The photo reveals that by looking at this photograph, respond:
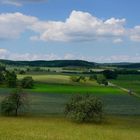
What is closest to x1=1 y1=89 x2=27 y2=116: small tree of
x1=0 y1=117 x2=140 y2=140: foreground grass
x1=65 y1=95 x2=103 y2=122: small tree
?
x1=0 y1=117 x2=140 y2=140: foreground grass

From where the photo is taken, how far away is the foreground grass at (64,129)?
194 ft

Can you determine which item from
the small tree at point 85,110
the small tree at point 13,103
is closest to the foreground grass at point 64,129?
the small tree at point 85,110

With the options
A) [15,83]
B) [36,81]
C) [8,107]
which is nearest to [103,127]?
[8,107]

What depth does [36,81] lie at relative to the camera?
651 feet

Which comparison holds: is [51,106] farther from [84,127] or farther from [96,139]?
[96,139]

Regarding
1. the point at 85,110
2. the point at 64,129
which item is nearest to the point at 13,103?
the point at 85,110

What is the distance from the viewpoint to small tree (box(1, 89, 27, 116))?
88.5 meters

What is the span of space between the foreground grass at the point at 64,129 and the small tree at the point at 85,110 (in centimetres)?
174

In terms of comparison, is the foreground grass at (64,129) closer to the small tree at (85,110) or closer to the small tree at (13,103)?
the small tree at (85,110)

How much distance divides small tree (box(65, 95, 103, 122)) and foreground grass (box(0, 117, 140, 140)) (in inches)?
68.6

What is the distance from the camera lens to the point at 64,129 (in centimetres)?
6988

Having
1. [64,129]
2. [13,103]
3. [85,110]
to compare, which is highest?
[13,103]

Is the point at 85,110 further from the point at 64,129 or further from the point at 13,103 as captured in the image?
the point at 13,103

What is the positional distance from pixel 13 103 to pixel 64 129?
23.5 meters
